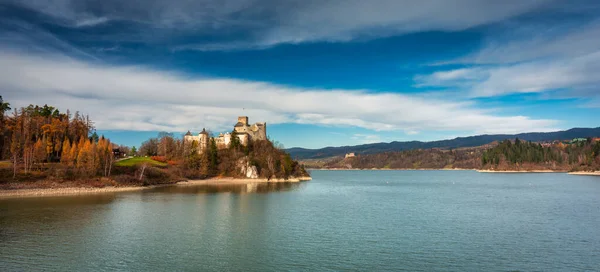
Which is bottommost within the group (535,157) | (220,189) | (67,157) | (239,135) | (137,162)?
(220,189)

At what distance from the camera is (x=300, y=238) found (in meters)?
26.3

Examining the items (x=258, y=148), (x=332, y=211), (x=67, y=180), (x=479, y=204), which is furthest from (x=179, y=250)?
(x=258, y=148)

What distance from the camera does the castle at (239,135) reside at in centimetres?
10181

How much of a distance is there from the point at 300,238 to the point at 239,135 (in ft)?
258

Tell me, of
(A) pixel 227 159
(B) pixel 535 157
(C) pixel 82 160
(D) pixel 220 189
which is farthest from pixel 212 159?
(B) pixel 535 157

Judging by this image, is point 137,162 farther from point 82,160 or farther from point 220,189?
point 220,189

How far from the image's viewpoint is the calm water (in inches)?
795

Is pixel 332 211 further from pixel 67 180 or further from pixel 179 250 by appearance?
pixel 67 180

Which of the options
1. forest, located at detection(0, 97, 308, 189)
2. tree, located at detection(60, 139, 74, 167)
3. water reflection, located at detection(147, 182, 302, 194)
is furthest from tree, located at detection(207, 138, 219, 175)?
tree, located at detection(60, 139, 74, 167)

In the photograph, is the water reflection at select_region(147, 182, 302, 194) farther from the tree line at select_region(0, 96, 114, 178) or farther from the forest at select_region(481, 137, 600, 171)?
the forest at select_region(481, 137, 600, 171)

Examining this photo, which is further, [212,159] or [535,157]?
[535,157]

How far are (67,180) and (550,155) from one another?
166695mm

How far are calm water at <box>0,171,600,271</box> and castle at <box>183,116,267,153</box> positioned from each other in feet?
195

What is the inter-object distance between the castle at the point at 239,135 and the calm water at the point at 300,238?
2339 inches
